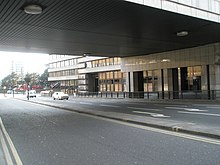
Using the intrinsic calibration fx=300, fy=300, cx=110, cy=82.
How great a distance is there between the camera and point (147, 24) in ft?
66.5

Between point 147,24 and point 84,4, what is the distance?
21.6ft

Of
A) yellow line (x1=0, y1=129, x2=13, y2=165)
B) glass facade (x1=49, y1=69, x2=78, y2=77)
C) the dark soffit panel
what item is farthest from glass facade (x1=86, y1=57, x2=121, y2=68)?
yellow line (x1=0, y1=129, x2=13, y2=165)

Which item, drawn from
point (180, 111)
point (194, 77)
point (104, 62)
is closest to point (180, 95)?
point (194, 77)

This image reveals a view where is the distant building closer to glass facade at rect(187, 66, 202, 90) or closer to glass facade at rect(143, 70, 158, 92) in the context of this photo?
glass facade at rect(143, 70, 158, 92)

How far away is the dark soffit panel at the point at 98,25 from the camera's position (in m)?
15.4

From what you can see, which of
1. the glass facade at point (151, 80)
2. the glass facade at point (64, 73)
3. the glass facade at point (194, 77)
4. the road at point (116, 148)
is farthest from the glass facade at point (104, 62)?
the road at point (116, 148)

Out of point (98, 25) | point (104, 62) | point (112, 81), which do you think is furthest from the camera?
point (104, 62)

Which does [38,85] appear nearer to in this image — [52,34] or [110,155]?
[52,34]

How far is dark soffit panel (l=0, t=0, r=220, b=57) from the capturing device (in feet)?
50.6

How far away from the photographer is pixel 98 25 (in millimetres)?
19859

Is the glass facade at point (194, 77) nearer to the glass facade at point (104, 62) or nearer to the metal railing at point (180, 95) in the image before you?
the metal railing at point (180, 95)

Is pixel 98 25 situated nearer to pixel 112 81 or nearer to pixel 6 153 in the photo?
pixel 6 153

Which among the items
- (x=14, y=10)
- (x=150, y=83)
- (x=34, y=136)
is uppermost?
(x=14, y=10)

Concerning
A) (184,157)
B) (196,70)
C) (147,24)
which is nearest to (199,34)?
(147,24)
